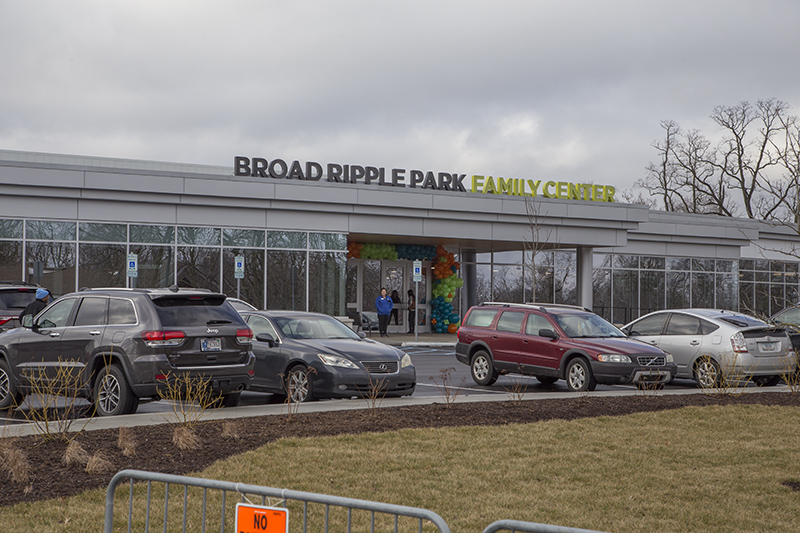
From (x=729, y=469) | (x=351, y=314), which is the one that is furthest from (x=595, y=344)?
(x=351, y=314)

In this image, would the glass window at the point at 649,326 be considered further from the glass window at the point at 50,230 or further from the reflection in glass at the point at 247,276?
the glass window at the point at 50,230

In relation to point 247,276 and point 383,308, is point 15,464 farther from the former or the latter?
point 383,308

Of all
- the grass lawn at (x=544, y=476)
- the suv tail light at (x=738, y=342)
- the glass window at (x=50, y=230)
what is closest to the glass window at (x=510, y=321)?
the suv tail light at (x=738, y=342)

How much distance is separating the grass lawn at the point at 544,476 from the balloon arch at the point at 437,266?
26226 mm

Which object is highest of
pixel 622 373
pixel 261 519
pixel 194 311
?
pixel 194 311

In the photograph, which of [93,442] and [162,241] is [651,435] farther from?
[162,241]

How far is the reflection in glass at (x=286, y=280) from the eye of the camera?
103ft

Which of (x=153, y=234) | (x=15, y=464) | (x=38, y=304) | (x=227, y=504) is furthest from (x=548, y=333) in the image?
(x=153, y=234)

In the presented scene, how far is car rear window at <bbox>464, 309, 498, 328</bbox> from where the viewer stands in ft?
58.1

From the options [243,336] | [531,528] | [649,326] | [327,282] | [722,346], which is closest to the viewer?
[531,528]

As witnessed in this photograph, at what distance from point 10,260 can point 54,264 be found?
1294 mm

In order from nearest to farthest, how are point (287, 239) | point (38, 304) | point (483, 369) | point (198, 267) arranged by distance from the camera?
point (38, 304) < point (483, 369) < point (198, 267) < point (287, 239)

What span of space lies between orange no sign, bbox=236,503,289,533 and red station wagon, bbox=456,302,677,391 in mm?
11850

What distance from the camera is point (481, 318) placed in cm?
1794
